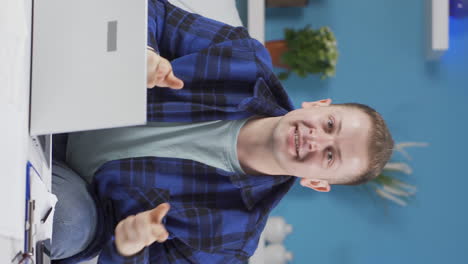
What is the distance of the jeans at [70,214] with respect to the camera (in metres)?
1.06

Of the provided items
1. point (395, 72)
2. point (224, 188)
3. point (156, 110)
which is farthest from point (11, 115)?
Answer: point (395, 72)

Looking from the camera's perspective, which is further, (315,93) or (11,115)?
(315,93)

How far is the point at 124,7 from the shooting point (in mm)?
802

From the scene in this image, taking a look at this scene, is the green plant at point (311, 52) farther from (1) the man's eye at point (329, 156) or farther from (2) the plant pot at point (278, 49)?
(1) the man's eye at point (329, 156)

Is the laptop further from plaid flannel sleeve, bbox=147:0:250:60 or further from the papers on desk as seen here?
plaid flannel sleeve, bbox=147:0:250:60

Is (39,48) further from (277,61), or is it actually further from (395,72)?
(395,72)

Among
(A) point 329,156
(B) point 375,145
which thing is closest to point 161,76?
(A) point 329,156

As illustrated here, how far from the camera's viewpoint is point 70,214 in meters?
1.06

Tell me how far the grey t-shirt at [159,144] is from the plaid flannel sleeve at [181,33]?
8.9 inches

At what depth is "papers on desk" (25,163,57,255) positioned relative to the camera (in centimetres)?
72

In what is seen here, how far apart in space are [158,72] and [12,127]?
35 centimetres

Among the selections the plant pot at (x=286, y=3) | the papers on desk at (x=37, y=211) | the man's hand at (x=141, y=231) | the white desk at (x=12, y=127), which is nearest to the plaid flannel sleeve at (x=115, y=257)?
the man's hand at (x=141, y=231)

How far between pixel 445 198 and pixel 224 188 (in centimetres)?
123

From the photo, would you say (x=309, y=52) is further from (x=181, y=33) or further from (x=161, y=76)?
(x=161, y=76)
